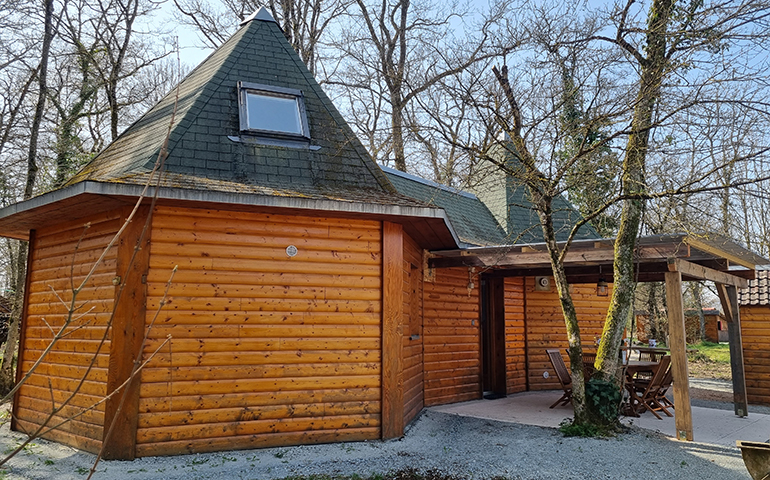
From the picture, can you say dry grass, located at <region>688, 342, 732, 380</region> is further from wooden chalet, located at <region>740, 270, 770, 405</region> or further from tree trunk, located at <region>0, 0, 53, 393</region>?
tree trunk, located at <region>0, 0, 53, 393</region>

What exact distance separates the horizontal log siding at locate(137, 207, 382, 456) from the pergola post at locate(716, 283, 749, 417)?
6580 millimetres

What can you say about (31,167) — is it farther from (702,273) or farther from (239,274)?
(702,273)

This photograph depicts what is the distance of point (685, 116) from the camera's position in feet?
23.3

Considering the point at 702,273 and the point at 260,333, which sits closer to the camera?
the point at 260,333

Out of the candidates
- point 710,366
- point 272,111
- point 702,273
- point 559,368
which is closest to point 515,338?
point 559,368

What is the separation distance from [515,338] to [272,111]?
7090 mm

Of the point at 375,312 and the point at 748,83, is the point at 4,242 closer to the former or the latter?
the point at 375,312

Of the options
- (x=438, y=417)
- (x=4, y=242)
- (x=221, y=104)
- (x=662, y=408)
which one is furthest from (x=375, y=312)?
(x=4, y=242)

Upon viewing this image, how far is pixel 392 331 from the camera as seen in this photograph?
7.20 metres

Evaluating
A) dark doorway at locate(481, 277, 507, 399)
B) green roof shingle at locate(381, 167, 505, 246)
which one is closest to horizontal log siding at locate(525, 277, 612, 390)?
dark doorway at locate(481, 277, 507, 399)

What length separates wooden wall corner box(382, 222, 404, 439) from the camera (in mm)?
7047

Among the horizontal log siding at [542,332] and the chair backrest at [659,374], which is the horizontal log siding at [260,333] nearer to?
the chair backrest at [659,374]

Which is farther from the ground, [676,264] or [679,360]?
[676,264]

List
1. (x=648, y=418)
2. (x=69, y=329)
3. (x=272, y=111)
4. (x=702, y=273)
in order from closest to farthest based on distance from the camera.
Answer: (x=69, y=329) → (x=702, y=273) → (x=272, y=111) → (x=648, y=418)
